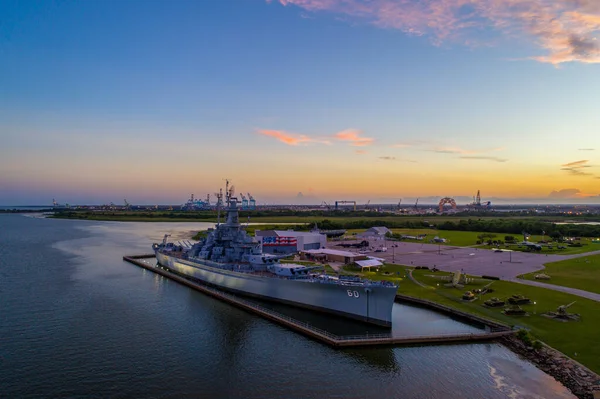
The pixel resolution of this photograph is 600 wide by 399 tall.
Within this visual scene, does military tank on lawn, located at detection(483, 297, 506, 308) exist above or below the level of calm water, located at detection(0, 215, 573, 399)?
above

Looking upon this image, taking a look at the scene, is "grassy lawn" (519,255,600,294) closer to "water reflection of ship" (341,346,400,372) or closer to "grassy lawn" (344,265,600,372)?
"grassy lawn" (344,265,600,372)

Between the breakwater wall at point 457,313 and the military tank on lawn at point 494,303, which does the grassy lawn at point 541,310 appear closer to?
the military tank on lawn at point 494,303

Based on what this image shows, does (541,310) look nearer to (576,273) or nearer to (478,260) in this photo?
(576,273)

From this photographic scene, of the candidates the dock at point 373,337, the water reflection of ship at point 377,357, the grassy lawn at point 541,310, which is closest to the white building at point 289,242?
the grassy lawn at point 541,310

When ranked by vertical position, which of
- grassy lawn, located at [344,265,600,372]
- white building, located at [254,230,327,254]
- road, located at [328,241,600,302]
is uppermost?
white building, located at [254,230,327,254]

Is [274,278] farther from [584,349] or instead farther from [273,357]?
[584,349]

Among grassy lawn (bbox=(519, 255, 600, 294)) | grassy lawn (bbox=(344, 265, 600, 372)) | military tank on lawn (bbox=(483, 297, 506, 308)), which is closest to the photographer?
grassy lawn (bbox=(344, 265, 600, 372))

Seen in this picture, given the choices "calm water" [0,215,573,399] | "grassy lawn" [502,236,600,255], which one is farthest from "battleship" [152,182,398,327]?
"grassy lawn" [502,236,600,255]
